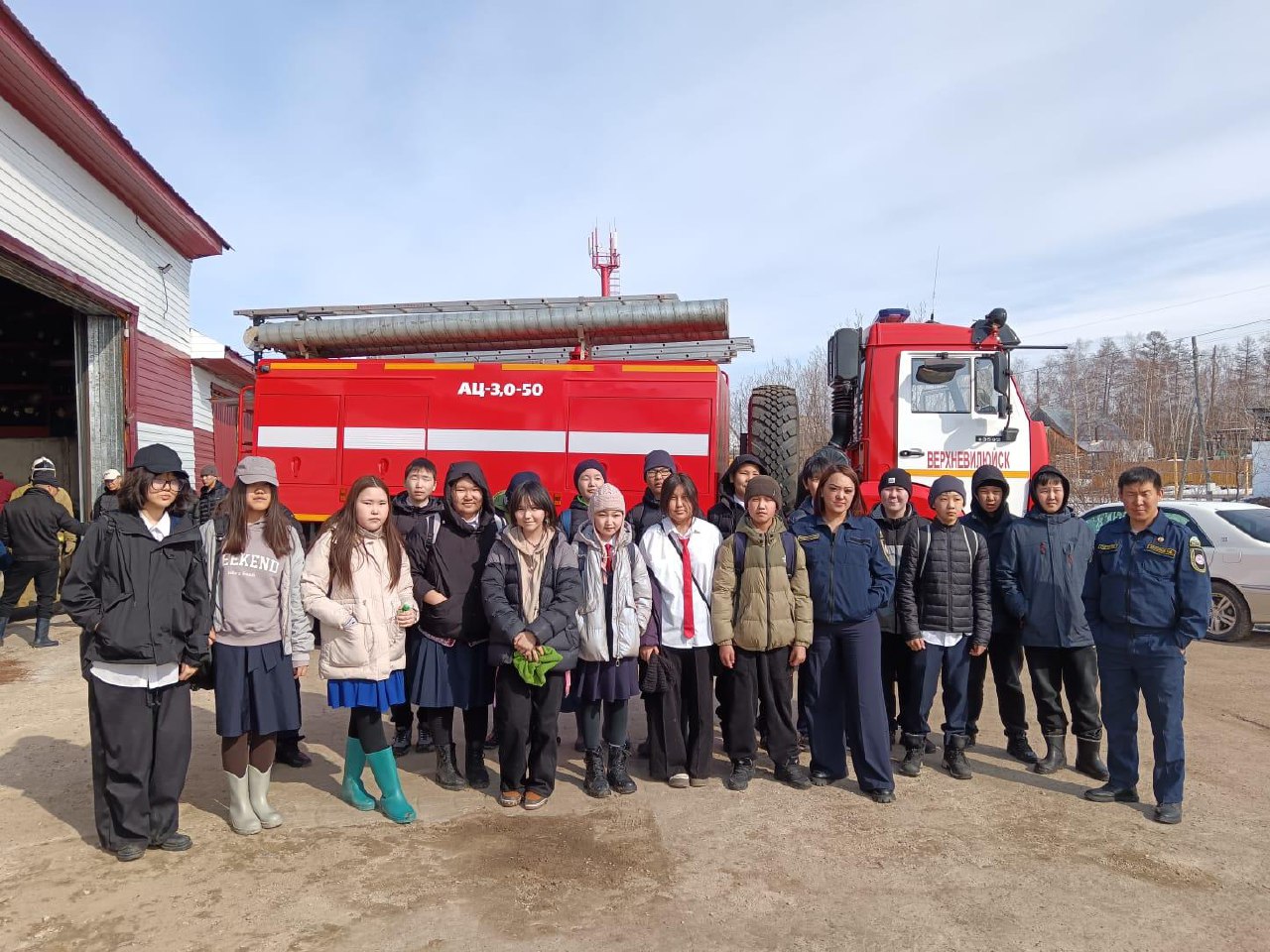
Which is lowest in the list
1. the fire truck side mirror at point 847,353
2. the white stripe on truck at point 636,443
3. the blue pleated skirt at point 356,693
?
the blue pleated skirt at point 356,693

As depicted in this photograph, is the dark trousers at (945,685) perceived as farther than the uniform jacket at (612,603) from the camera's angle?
Yes

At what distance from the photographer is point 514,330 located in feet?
27.9

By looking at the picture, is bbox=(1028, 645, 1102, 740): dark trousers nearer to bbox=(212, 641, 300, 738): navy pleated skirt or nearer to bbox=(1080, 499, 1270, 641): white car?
bbox=(1080, 499, 1270, 641): white car

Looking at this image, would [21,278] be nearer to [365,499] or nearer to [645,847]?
[365,499]

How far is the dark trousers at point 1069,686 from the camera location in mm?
4762

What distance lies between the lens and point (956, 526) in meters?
4.78

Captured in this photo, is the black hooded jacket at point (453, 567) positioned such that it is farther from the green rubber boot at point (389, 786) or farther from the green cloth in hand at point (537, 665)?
the green rubber boot at point (389, 786)

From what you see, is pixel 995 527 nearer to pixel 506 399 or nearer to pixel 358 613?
pixel 358 613

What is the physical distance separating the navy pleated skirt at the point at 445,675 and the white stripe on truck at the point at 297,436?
470cm

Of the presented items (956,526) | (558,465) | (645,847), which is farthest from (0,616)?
(956,526)

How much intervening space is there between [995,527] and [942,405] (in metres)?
2.80

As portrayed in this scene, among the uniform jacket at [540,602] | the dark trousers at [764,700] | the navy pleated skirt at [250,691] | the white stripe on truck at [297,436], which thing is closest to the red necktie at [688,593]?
the dark trousers at [764,700]

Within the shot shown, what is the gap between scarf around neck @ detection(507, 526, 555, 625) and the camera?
4230 mm

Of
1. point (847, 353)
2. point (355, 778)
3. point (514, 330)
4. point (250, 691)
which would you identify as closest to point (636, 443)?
point (514, 330)
